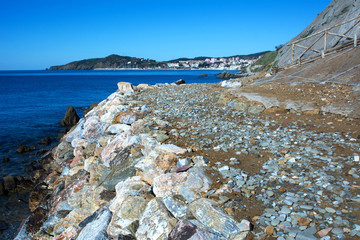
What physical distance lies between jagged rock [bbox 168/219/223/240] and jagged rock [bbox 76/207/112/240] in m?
2.02

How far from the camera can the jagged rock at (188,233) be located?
4.45m

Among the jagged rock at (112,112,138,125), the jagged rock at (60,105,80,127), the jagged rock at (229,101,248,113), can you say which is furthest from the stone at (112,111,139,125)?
the jagged rock at (60,105,80,127)

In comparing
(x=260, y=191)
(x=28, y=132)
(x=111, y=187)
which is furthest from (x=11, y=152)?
(x=260, y=191)

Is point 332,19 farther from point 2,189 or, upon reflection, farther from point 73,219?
point 2,189

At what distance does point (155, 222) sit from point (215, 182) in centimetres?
167

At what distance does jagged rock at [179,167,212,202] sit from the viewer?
228 inches

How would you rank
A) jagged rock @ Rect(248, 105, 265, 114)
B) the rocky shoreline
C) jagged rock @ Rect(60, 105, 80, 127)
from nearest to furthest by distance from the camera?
the rocky shoreline
jagged rock @ Rect(248, 105, 265, 114)
jagged rock @ Rect(60, 105, 80, 127)

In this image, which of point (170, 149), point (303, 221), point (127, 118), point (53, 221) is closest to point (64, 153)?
point (127, 118)

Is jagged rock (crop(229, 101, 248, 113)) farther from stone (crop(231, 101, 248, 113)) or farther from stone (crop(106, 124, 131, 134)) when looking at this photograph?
stone (crop(106, 124, 131, 134))

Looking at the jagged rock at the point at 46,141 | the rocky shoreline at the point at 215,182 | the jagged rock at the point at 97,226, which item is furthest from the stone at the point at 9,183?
the jagged rock at the point at 97,226

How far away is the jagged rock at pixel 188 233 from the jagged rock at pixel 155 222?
31 centimetres

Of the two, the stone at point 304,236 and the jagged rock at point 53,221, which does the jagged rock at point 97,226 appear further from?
the stone at point 304,236

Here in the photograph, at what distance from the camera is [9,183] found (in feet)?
42.4

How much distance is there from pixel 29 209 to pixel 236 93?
11470 millimetres
